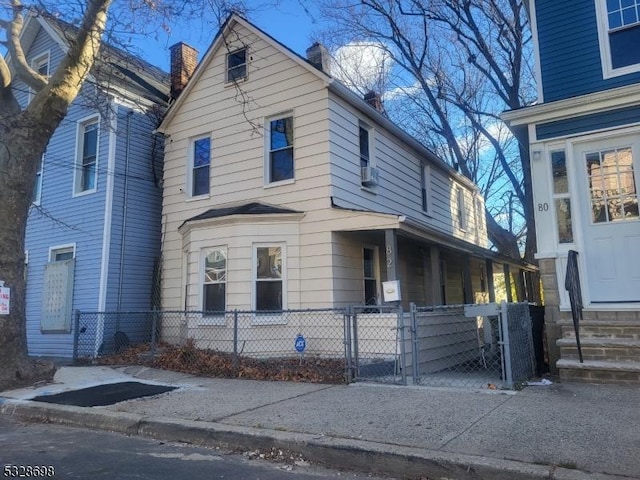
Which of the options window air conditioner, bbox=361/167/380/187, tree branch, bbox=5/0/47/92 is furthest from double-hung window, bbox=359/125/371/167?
tree branch, bbox=5/0/47/92

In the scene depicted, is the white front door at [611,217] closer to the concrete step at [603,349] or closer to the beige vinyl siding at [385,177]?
the concrete step at [603,349]

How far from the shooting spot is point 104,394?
750cm

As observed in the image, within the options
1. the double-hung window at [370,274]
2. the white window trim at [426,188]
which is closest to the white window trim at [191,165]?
the double-hung window at [370,274]

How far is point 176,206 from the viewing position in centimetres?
1313

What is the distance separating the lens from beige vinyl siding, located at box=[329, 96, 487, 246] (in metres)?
11.2

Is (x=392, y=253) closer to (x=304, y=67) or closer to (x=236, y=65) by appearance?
(x=304, y=67)

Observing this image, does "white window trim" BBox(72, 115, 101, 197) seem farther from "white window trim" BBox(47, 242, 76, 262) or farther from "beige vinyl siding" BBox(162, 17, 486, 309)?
"beige vinyl siding" BBox(162, 17, 486, 309)

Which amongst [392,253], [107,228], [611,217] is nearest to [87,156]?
[107,228]

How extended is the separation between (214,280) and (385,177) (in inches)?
203

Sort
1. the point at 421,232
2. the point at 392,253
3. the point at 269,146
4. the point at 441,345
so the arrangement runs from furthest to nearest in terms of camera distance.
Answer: the point at 269,146 → the point at 441,345 → the point at 421,232 → the point at 392,253

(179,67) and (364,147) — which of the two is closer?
(364,147)

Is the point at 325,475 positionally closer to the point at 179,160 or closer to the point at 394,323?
the point at 394,323

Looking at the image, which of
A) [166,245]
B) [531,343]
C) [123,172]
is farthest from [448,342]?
[123,172]

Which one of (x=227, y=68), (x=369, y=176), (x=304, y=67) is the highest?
(x=227, y=68)
